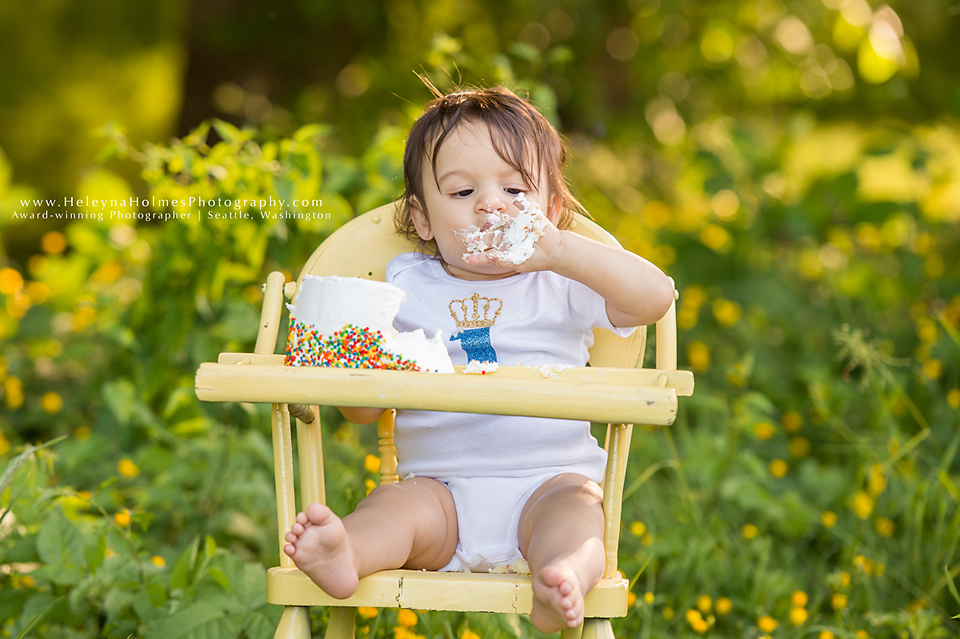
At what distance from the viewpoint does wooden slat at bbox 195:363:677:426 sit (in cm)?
112

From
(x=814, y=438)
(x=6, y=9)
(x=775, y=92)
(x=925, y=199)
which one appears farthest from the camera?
(x=775, y=92)

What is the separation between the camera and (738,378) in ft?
6.22

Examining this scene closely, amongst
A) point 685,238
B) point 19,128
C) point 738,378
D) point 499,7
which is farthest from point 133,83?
point 738,378

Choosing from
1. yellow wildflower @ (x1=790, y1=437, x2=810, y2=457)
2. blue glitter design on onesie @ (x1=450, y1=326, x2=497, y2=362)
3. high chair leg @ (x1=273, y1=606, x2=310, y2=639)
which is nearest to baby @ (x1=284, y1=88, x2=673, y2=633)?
blue glitter design on onesie @ (x1=450, y1=326, x2=497, y2=362)

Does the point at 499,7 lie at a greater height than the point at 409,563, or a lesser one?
greater

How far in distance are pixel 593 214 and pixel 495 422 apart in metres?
2.10

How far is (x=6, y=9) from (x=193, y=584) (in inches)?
155

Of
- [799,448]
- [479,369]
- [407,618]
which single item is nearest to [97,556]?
[407,618]

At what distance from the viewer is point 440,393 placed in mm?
1117

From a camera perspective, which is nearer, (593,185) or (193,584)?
(193,584)

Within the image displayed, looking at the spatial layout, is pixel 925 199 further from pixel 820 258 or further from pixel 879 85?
pixel 879 85

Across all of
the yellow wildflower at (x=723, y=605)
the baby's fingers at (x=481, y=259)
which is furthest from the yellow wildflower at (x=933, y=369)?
the baby's fingers at (x=481, y=259)

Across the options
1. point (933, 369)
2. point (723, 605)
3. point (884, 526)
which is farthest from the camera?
point (933, 369)

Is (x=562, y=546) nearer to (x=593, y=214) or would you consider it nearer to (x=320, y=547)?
(x=320, y=547)
